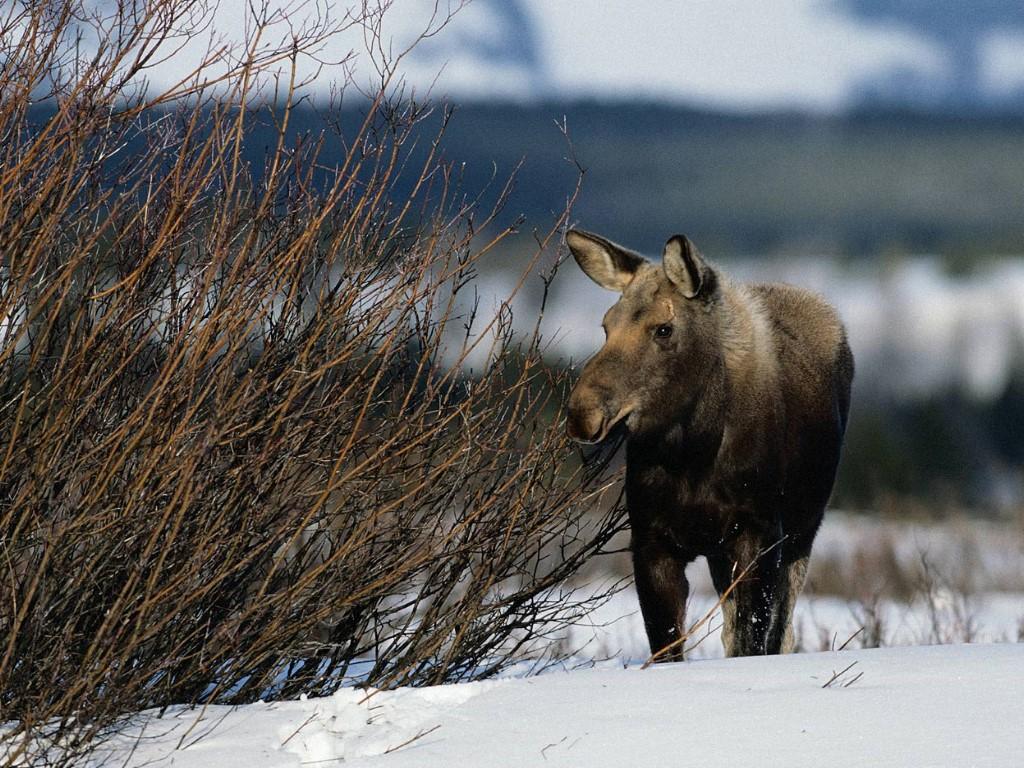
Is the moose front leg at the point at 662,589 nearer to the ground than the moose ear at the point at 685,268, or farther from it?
nearer to the ground

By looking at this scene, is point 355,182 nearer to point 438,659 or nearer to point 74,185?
point 74,185

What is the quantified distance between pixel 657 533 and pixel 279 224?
1892mm

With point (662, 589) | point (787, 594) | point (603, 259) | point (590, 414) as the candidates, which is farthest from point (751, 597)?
→ point (603, 259)

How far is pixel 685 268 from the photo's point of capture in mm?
5836

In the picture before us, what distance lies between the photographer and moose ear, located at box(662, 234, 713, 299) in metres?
5.80

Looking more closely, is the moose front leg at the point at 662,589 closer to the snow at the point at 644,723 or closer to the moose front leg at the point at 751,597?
the moose front leg at the point at 751,597

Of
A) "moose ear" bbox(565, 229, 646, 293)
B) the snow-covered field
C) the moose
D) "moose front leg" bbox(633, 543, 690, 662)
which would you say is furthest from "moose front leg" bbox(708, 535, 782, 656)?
"moose ear" bbox(565, 229, 646, 293)

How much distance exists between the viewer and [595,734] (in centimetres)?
429

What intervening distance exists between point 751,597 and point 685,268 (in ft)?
4.18

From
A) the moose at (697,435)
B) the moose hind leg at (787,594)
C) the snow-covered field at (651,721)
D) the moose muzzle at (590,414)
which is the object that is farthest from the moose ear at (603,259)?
the snow-covered field at (651,721)

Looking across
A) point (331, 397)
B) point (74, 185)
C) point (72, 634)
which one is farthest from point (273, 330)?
point (72, 634)

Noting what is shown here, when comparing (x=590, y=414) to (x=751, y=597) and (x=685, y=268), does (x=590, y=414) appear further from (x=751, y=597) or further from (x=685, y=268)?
(x=751, y=597)

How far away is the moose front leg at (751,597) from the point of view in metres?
5.87

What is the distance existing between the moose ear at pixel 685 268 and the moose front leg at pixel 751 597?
0.97 m
